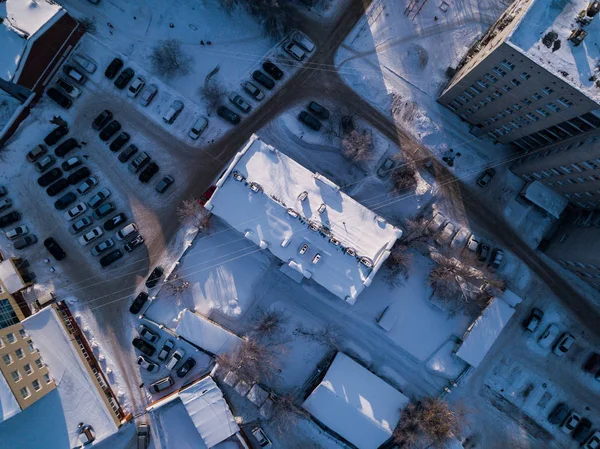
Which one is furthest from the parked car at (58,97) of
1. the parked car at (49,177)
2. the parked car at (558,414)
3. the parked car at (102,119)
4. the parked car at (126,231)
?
the parked car at (558,414)

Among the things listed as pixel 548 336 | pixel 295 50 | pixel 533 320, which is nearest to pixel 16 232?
pixel 295 50

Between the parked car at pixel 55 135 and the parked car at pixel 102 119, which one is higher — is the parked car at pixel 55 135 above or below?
below

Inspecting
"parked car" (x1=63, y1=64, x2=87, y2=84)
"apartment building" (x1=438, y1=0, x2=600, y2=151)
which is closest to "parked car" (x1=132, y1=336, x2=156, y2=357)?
"parked car" (x1=63, y1=64, x2=87, y2=84)

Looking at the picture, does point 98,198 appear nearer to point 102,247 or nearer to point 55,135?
point 102,247

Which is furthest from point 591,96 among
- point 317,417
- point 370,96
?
point 317,417

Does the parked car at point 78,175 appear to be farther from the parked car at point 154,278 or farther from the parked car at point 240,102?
the parked car at point 240,102

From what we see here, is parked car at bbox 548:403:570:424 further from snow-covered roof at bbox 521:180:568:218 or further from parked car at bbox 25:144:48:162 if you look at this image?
parked car at bbox 25:144:48:162
